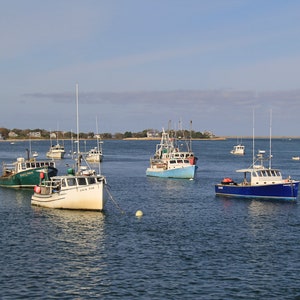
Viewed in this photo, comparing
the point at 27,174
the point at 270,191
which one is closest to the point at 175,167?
the point at 27,174

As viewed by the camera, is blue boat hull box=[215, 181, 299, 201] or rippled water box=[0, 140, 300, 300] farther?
blue boat hull box=[215, 181, 299, 201]

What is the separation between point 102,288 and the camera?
2805 centimetres

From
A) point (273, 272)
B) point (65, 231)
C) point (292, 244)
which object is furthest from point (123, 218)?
point (273, 272)

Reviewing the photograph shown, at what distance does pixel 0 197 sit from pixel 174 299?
43427mm

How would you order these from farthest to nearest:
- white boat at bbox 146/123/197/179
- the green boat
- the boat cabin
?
white boat at bbox 146/123/197/179 → the green boat → the boat cabin

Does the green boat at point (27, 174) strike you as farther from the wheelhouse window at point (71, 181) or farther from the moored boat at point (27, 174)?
the wheelhouse window at point (71, 181)

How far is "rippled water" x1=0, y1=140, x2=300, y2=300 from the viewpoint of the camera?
91.4ft

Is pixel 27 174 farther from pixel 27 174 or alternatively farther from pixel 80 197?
pixel 80 197

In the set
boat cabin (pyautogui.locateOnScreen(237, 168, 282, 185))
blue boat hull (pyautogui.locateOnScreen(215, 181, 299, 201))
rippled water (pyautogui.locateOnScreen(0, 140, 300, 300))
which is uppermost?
boat cabin (pyautogui.locateOnScreen(237, 168, 282, 185))

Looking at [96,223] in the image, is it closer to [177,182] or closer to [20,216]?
[20,216]

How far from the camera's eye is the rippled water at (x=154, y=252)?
27844mm

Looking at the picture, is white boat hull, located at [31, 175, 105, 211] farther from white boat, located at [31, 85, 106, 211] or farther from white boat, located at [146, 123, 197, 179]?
white boat, located at [146, 123, 197, 179]

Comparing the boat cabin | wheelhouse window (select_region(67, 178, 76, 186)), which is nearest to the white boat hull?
wheelhouse window (select_region(67, 178, 76, 186))

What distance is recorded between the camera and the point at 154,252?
35219mm
